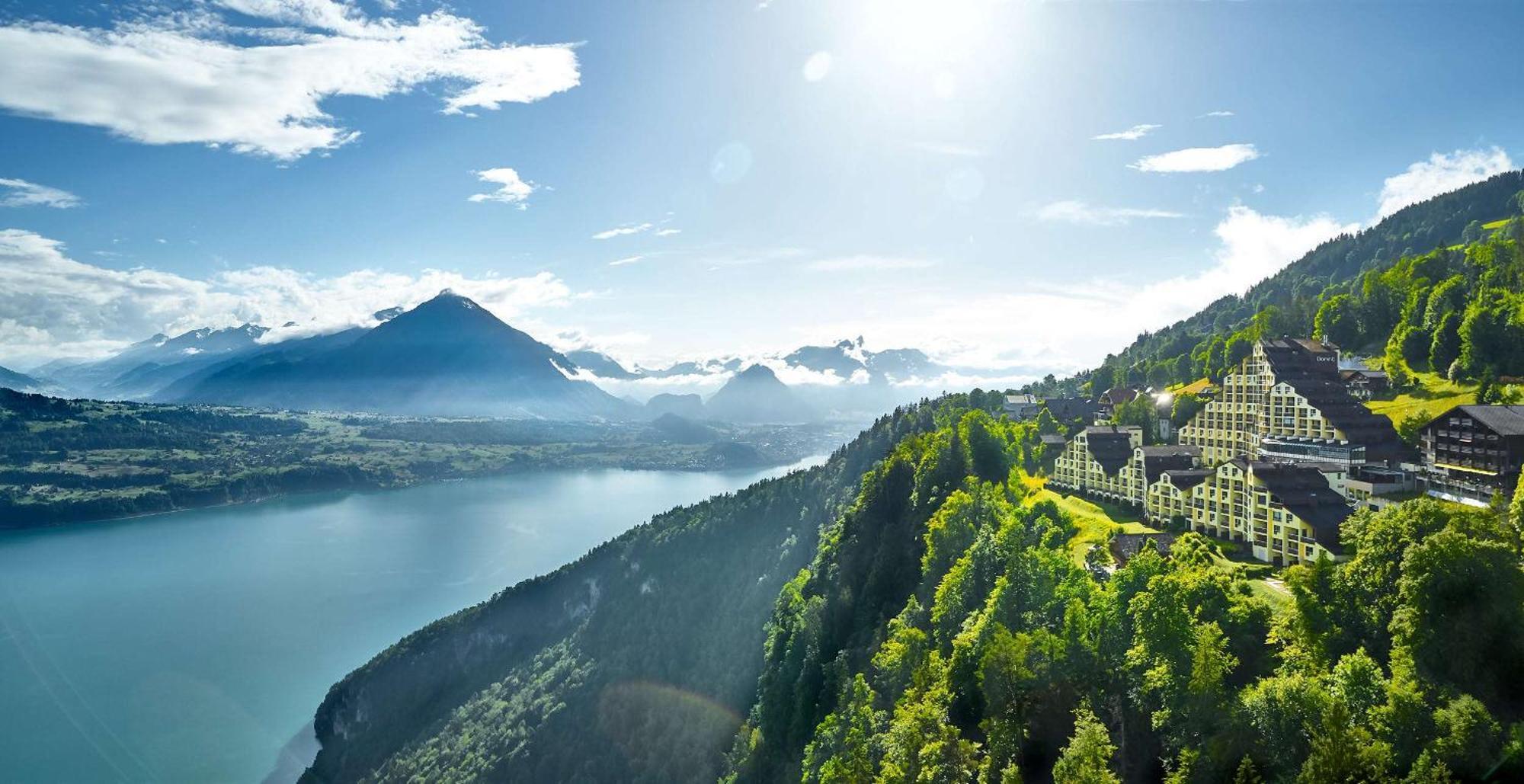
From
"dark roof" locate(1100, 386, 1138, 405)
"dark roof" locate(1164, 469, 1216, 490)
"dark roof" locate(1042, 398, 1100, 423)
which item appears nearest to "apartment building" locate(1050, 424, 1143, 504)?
"dark roof" locate(1164, 469, 1216, 490)

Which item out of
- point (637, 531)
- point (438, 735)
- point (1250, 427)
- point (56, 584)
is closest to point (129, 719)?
point (438, 735)

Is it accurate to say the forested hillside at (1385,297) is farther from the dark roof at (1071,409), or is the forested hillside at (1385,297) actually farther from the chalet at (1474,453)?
the chalet at (1474,453)

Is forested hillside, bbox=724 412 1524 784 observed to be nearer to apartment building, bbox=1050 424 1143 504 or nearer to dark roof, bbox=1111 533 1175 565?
dark roof, bbox=1111 533 1175 565

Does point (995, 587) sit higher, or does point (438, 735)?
point (995, 587)

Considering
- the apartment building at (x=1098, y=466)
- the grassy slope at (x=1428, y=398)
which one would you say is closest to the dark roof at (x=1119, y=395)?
the apartment building at (x=1098, y=466)

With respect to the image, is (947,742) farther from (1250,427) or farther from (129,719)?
(129,719)

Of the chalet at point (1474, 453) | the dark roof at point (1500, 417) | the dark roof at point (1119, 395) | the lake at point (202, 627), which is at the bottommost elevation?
the lake at point (202, 627)
